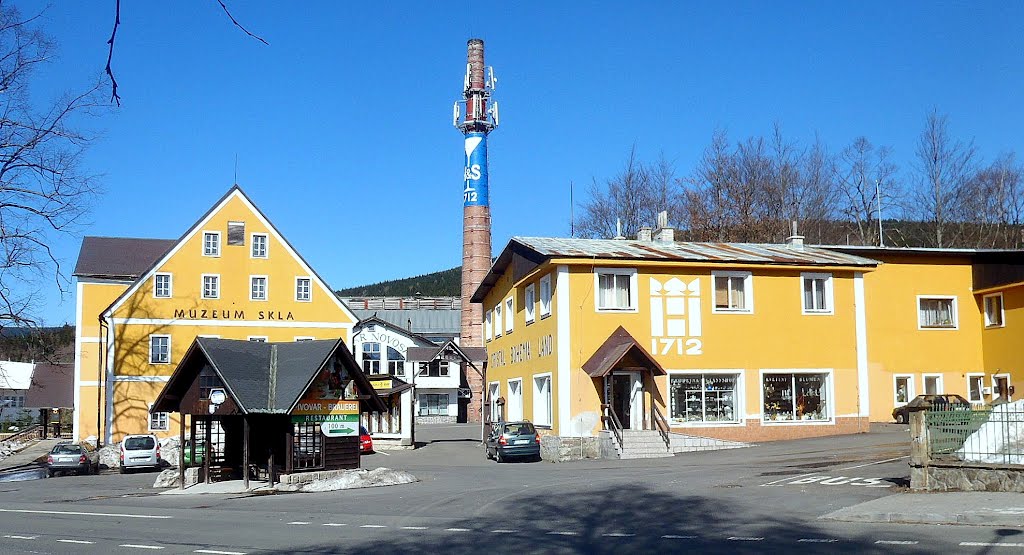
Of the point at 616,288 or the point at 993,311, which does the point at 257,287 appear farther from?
the point at 993,311

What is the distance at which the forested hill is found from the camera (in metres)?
165

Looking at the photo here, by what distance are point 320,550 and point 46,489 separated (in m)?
20.0

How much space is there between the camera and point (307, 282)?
4903 centimetres

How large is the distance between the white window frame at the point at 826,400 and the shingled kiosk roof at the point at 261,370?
633 inches

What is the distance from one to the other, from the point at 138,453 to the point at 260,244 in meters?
14.1

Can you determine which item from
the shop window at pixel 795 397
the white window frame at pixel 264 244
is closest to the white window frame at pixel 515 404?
the shop window at pixel 795 397

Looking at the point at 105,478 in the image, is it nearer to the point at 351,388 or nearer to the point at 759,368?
the point at 351,388

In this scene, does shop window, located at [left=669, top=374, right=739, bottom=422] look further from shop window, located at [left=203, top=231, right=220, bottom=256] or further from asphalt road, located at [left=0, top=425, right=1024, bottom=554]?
shop window, located at [left=203, top=231, right=220, bottom=256]

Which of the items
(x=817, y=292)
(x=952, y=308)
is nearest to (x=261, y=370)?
(x=817, y=292)

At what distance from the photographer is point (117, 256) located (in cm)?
5491

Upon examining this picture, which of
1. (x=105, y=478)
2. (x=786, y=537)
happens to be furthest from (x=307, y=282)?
(x=786, y=537)

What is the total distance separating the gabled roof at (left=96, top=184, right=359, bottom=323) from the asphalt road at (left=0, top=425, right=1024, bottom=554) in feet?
57.9

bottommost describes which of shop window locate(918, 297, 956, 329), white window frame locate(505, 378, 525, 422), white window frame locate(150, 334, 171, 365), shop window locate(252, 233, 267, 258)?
white window frame locate(505, 378, 525, 422)

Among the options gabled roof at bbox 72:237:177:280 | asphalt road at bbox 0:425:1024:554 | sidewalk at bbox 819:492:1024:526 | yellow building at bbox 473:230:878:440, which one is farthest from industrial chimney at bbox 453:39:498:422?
sidewalk at bbox 819:492:1024:526
